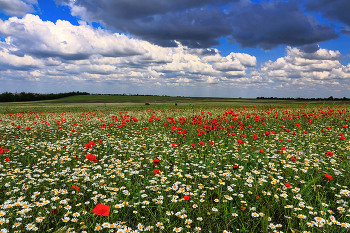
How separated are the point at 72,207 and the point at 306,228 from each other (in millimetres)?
3858

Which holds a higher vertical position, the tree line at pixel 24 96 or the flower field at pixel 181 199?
the tree line at pixel 24 96

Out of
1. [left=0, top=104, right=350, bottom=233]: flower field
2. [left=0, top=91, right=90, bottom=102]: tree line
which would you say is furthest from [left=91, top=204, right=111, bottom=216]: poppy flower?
[left=0, top=91, right=90, bottom=102]: tree line

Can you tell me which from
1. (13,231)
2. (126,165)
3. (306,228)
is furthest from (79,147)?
(306,228)

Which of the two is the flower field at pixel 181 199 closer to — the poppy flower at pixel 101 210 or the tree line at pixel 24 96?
the poppy flower at pixel 101 210

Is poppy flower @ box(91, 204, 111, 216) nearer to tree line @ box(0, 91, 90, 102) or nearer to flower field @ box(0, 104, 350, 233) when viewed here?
flower field @ box(0, 104, 350, 233)

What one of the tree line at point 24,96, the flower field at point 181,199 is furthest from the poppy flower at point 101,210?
the tree line at point 24,96

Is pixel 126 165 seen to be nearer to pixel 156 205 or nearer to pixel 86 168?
pixel 86 168

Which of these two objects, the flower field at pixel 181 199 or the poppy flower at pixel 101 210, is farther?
the flower field at pixel 181 199

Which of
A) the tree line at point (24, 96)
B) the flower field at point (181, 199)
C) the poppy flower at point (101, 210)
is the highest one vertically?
the tree line at point (24, 96)

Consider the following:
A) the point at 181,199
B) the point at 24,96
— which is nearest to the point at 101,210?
the point at 181,199

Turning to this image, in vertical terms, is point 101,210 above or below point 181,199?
above

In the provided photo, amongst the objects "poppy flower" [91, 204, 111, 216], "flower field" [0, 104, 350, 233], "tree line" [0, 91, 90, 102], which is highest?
"tree line" [0, 91, 90, 102]

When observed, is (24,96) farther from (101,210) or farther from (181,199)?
(101,210)

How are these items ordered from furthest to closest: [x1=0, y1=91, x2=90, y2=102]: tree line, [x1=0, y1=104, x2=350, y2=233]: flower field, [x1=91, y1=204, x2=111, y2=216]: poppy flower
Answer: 1. [x1=0, y1=91, x2=90, y2=102]: tree line
2. [x1=0, y1=104, x2=350, y2=233]: flower field
3. [x1=91, y1=204, x2=111, y2=216]: poppy flower
